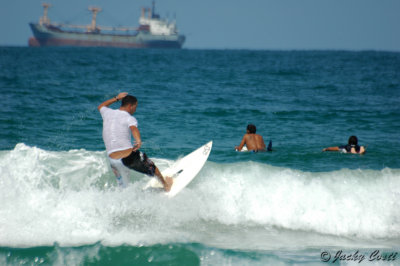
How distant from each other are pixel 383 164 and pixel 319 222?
14.1ft

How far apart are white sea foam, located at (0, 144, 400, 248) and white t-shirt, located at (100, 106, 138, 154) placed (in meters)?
0.83

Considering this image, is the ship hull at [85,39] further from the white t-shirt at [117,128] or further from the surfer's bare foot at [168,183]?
the white t-shirt at [117,128]

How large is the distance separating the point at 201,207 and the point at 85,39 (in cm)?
12819

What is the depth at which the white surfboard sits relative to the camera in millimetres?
6812

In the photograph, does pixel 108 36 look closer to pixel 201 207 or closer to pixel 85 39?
pixel 85 39

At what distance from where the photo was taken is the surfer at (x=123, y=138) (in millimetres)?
5961

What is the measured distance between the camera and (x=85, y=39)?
127 meters

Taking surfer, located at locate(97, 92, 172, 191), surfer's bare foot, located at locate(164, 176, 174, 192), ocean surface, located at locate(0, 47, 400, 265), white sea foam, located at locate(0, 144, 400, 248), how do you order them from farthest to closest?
surfer's bare foot, located at locate(164, 176, 174, 192), white sea foam, located at locate(0, 144, 400, 248), surfer, located at locate(97, 92, 172, 191), ocean surface, located at locate(0, 47, 400, 265)

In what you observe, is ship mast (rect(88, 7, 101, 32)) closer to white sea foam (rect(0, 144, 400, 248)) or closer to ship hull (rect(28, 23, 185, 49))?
ship hull (rect(28, 23, 185, 49))

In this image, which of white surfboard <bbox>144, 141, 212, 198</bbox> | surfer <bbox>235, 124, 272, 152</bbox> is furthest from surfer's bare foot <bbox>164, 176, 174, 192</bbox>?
surfer <bbox>235, 124, 272, 152</bbox>

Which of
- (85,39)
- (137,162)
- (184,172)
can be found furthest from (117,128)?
(85,39)

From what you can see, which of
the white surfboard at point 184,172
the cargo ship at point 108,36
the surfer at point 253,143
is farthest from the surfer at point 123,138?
the cargo ship at point 108,36

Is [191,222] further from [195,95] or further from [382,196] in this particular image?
[195,95]

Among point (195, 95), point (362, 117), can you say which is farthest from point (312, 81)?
point (362, 117)
